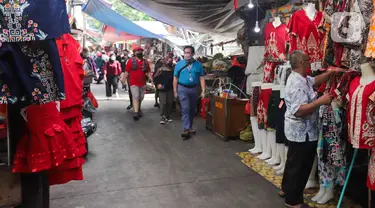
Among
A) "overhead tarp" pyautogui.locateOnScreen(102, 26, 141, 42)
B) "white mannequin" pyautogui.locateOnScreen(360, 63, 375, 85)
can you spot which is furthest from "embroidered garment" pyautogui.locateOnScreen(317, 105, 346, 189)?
"overhead tarp" pyautogui.locateOnScreen(102, 26, 141, 42)

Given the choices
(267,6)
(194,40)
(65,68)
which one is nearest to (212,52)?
(194,40)

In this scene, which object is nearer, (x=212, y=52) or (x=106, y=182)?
(x=106, y=182)

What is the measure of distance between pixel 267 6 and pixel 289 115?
3420 mm

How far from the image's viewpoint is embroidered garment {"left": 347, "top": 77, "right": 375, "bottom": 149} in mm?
2609

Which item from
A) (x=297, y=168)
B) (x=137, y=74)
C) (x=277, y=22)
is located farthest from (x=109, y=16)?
(x=297, y=168)

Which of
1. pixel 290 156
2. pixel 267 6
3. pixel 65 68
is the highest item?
pixel 267 6

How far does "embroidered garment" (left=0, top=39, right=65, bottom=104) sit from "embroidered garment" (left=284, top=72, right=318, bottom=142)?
2.07m

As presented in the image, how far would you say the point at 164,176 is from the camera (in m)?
4.25

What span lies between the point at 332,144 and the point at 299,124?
361 mm

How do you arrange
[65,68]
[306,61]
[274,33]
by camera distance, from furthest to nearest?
[274,33]
[306,61]
[65,68]

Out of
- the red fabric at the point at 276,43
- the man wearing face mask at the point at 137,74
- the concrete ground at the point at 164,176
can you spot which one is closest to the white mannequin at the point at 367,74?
the concrete ground at the point at 164,176

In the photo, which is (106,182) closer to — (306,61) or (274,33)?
(306,61)

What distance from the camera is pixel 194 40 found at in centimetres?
1241

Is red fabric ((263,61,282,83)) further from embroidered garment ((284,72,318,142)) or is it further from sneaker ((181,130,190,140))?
sneaker ((181,130,190,140))
